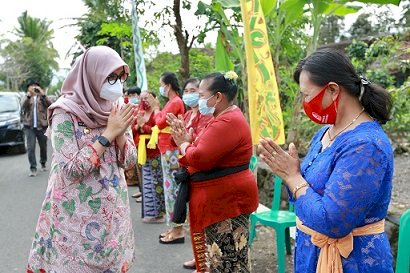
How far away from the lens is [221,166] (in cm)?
314

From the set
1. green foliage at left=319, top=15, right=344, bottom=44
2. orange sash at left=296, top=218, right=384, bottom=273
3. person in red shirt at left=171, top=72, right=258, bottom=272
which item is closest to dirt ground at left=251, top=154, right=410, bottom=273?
person in red shirt at left=171, top=72, right=258, bottom=272

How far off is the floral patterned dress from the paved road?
195cm

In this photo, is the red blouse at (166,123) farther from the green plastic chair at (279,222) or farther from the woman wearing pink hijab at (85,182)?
the woman wearing pink hijab at (85,182)

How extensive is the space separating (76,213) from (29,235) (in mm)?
3362

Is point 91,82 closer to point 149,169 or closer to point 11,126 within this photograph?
point 149,169

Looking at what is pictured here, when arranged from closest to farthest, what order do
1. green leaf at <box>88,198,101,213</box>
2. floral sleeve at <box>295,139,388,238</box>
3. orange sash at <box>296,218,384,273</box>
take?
floral sleeve at <box>295,139,388,238</box> < orange sash at <box>296,218,384,273</box> < green leaf at <box>88,198,101,213</box>

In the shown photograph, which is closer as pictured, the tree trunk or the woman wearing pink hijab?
the woman wearing pink hijab

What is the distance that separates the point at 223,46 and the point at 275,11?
0.86 meters

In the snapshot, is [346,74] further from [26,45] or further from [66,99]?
[26,45]

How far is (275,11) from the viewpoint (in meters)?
6.27

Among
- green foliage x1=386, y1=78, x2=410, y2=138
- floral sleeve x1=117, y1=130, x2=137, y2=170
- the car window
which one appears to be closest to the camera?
floral sleeve x1=117, y1=130, x2=137, y2=170

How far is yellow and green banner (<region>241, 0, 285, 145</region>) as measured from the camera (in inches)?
150

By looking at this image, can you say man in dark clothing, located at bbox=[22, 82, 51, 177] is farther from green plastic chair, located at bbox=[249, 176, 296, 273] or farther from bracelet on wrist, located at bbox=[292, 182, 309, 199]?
bracelet on wrist, located at bbox=[292, 182, 309, 199]

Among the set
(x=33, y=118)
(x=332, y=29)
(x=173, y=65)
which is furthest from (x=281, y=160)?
(x=332, y=29)
